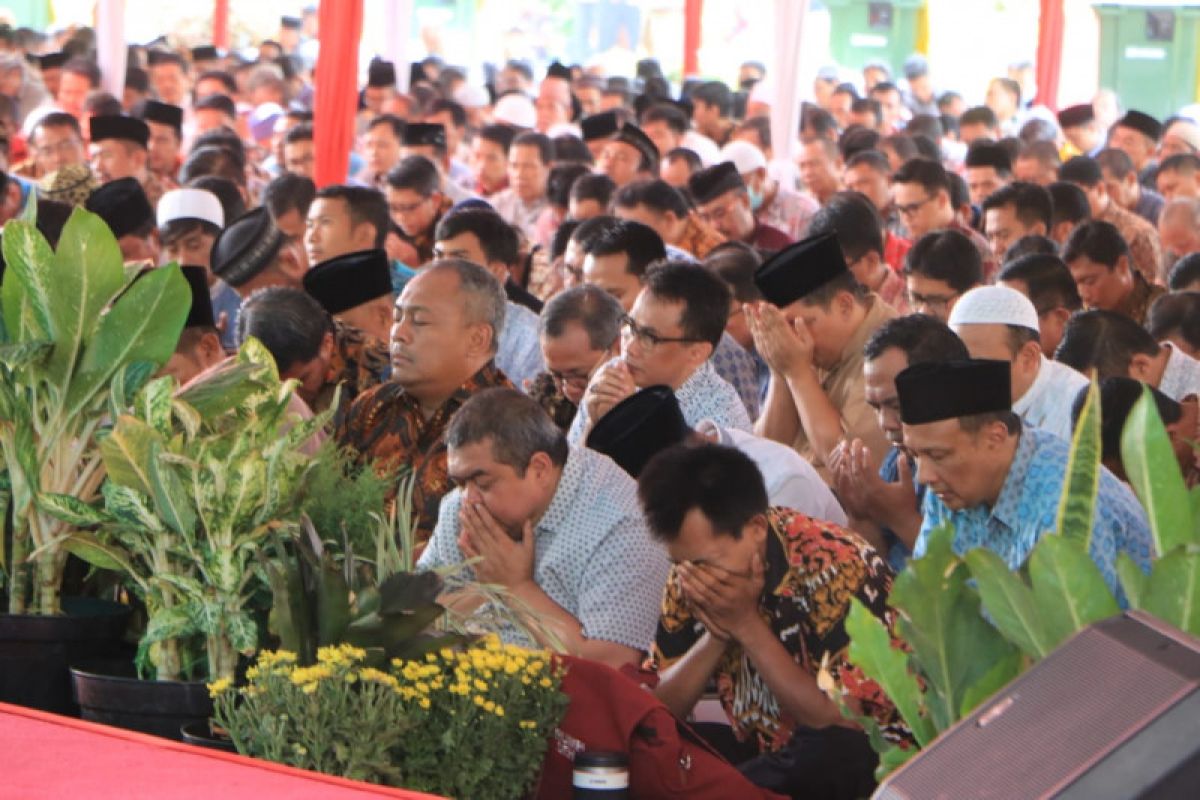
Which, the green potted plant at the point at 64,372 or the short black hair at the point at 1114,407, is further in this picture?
the short black hair at the point at 1114,407

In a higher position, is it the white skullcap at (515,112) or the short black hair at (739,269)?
the short black hair at (739,269)

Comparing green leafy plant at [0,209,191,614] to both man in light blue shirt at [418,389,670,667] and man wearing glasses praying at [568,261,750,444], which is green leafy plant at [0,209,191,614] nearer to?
man in light blue shirt at [418,389,670,667]

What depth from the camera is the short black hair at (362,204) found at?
5.67 metres

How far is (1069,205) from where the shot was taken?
23.9 feet

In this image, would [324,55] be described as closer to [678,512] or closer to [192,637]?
[678,512]

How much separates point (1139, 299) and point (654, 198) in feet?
5.16

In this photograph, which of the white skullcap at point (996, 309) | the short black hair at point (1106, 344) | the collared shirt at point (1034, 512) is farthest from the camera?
the short black hair at point (1106, 344)

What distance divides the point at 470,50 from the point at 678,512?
720 inches

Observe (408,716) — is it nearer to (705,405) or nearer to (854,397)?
(705,405)

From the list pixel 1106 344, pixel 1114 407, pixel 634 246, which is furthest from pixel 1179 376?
pixel 634 246

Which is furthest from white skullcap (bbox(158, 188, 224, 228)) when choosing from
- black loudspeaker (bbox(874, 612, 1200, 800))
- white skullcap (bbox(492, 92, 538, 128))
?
white skullcap (bbox(492, 92, 538, 128))

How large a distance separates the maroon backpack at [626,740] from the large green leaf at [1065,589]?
2.65 ft

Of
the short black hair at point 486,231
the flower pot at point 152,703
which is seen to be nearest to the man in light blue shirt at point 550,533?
the flower pot at point 152,703

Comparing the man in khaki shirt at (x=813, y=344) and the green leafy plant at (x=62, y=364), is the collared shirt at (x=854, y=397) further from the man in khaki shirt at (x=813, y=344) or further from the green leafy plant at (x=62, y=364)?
the green leafy plant at (x=62, y=364)
